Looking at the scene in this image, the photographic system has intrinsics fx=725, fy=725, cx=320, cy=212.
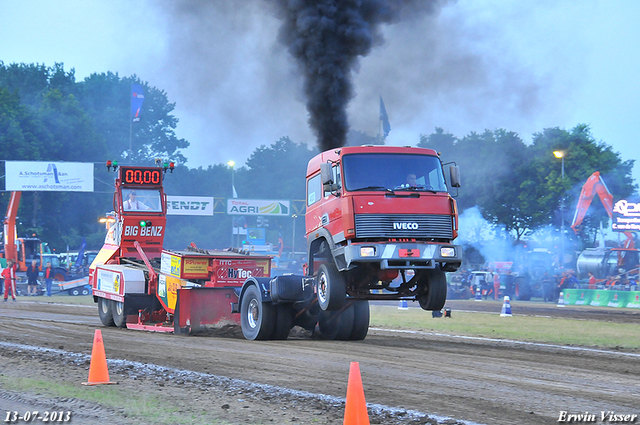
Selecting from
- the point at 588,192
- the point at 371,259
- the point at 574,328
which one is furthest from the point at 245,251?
→ the point at 588,192

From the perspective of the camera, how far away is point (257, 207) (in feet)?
196

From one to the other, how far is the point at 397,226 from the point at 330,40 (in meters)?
9.21

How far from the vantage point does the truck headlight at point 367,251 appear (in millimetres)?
12109

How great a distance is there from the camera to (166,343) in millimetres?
14234

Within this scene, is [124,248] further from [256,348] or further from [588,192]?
[588,192]

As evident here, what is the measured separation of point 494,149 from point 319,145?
46633 mm

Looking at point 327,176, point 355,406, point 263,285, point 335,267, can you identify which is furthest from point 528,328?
point 355,406

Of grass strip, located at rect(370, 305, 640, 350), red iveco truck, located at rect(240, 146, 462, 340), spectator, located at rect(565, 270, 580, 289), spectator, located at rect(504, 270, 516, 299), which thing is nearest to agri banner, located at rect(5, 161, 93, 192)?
spectator, located at rect(504, 270, 516, 299)

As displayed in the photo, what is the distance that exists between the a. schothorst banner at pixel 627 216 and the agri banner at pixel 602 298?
336 inches

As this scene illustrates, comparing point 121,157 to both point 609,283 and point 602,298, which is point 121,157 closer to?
point 609,283

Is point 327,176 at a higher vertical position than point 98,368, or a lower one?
higher

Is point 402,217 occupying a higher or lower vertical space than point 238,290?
higher

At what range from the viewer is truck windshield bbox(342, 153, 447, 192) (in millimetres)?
12539

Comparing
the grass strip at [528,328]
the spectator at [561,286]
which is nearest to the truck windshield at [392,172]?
the grass strip at [528,328]
